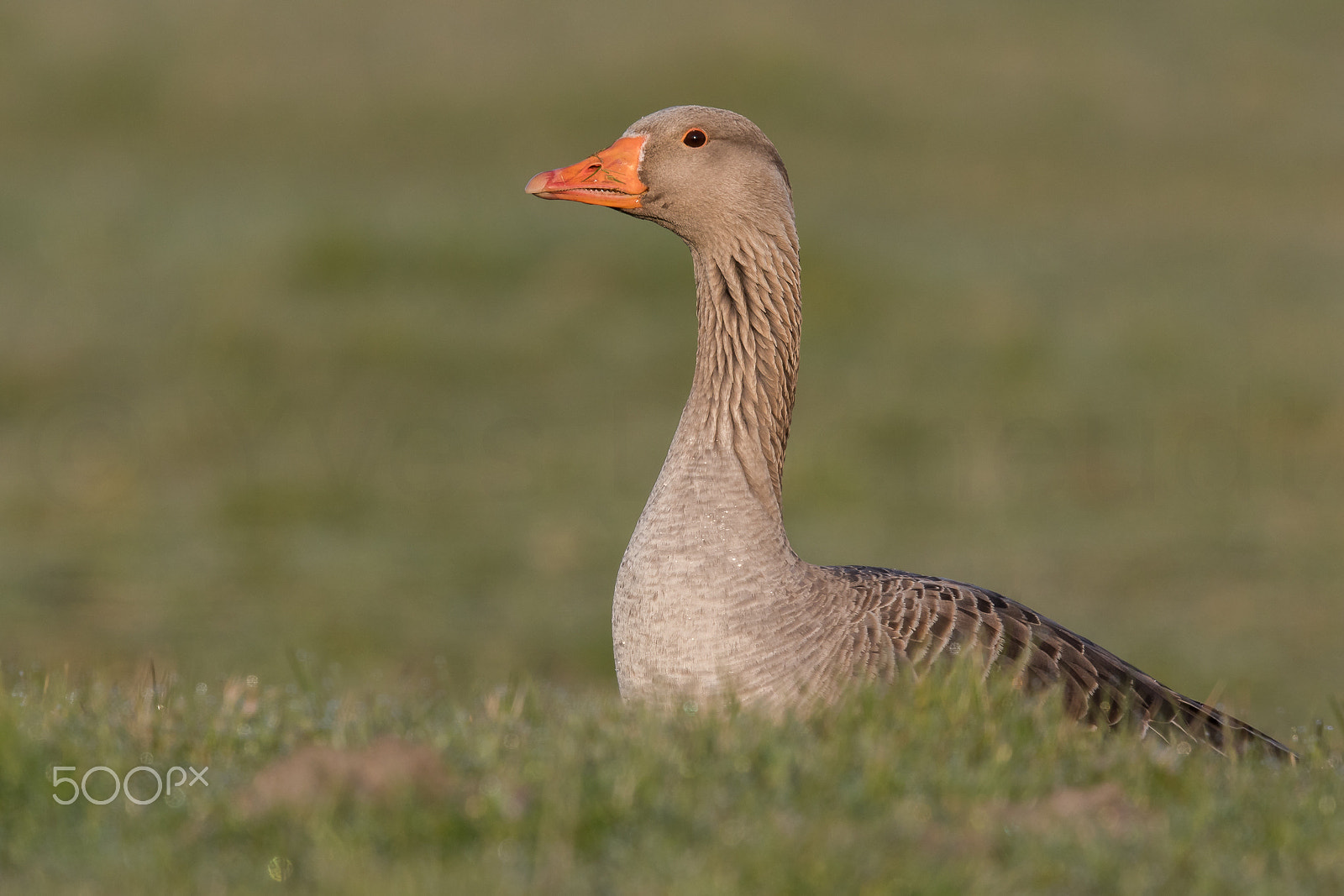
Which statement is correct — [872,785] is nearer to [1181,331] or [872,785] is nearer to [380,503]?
[380,503]

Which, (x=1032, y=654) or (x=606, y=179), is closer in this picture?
(x=1032, y=654)

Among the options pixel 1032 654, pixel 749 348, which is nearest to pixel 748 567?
pixel 1032 654

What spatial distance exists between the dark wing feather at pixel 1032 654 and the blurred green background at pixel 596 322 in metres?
6.23

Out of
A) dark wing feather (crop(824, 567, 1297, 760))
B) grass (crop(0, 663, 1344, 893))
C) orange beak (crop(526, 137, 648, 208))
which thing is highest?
orange beak (crop(526, 137, 648, 208))

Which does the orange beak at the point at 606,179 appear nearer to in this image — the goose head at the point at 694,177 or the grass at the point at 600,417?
the goose head at the point at 694,177

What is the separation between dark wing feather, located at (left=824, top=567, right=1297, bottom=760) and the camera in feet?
Result: 20.3

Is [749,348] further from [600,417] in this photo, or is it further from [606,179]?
[600,417]

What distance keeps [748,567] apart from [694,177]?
198 cm

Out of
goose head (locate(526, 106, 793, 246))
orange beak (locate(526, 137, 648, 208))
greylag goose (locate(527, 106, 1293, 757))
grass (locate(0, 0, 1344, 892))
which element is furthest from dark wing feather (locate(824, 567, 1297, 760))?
orange beak (locate(526, 137, 648, 208))

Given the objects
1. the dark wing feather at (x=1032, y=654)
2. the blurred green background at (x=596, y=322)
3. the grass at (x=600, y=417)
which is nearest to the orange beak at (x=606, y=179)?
the dark wing feather at (x=1032, y=654)

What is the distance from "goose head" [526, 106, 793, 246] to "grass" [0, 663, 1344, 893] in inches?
103

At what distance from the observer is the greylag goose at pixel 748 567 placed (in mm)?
5996

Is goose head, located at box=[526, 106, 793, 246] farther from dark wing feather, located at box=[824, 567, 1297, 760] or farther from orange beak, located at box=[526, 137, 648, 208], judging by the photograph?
dark wing feather, located at box=[824, 567, 1297, 760]

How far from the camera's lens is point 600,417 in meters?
21.4
